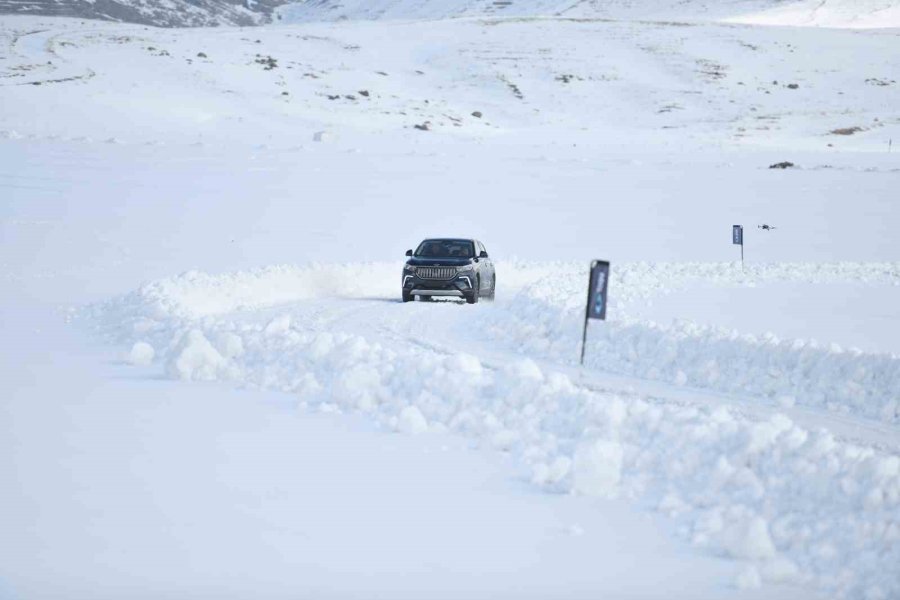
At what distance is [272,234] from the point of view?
41219 mm

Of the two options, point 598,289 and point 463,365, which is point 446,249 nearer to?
point 598,289

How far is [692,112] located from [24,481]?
81296 mm

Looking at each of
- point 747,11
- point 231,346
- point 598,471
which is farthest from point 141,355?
point 747,11

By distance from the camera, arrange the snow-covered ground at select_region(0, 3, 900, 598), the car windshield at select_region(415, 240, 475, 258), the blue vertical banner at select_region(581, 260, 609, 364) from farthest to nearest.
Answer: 1. the car windshield at select_region(415, 240, 475, 258)
2. the blue vertical banner at select_region(581, 260, 609, 364)
3. the snow-covered ground at select_region(0, 3, 900, 598)

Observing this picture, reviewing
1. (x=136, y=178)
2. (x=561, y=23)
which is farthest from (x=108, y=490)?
(x=561, y=23)

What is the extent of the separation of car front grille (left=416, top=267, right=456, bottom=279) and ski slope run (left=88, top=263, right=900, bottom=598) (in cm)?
172

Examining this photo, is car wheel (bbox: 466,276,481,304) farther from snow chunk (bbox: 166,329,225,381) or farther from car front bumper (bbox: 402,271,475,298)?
snow chunk (bbox: 166,329,225,381)

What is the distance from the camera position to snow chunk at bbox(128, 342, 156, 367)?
50.0ft

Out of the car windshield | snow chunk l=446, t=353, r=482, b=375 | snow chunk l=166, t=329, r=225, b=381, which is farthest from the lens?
the car windshield

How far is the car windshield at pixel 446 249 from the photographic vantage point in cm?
2776

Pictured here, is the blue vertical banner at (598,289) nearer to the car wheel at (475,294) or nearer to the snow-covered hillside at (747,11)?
the car wheel at (475,294)

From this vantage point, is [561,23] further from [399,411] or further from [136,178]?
[399,411]

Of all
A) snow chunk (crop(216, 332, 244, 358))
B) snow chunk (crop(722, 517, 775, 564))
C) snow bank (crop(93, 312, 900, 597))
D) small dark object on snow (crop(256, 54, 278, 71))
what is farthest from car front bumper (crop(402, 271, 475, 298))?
small dark object on snow (crop(256, 54, 278, 71))

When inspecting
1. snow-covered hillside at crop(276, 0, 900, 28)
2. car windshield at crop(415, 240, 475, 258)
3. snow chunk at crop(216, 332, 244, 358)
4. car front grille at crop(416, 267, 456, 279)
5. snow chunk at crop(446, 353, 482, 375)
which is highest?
snow-covered hillside at crop(276, 0, 900, 28)
